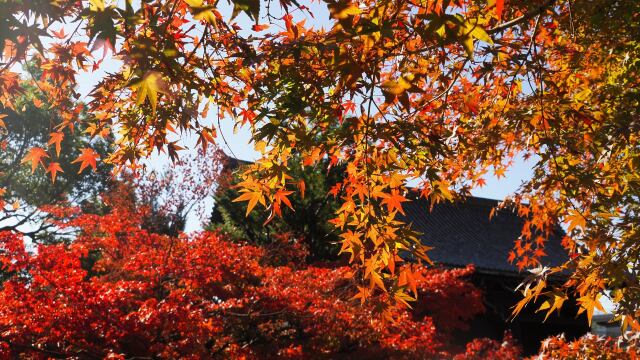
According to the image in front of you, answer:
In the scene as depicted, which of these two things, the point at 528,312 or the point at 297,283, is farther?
the point at 528,312

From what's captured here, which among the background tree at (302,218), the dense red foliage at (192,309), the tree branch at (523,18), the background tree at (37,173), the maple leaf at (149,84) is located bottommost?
the dense red foliage at (192,309)

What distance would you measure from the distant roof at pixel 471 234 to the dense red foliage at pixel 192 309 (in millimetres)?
6345

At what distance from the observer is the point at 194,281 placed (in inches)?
255

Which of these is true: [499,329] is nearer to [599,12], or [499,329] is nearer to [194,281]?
[194,281]

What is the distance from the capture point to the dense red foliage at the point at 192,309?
16.1 feet

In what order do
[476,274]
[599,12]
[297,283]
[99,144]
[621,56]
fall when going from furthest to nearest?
1. [99,144]
2. [476,274]
3. [297,283]
4. [621,56]
5. [599,12]

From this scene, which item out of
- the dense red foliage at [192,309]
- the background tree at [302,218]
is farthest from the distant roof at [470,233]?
the dense red foliage at [192,309]

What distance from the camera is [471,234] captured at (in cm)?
1748

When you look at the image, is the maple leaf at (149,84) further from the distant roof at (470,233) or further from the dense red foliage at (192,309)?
the distant roof at (470,233)

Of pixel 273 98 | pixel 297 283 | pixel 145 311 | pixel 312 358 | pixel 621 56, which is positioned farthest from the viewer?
pixel 297 283

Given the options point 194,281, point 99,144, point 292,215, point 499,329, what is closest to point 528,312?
point 499,329

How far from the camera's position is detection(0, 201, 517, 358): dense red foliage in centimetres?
491

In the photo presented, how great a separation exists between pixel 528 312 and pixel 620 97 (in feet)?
31.6

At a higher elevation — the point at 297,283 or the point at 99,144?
the point at 99,144
